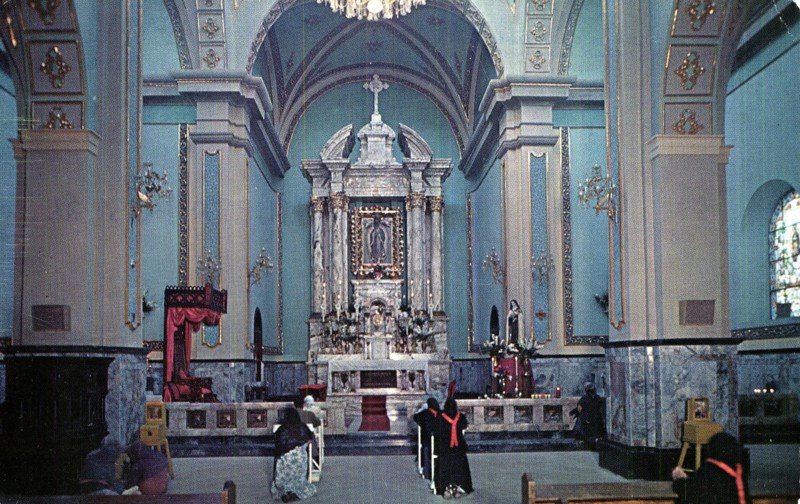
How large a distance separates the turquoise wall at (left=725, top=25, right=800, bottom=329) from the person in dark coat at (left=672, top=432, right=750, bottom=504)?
9643 millimetres

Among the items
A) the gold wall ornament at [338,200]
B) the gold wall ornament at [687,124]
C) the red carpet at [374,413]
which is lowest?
the red carpet at [374,413]

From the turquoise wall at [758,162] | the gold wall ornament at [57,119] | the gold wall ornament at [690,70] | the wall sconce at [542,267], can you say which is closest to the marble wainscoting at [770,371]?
the turquoise wall at [758,162]

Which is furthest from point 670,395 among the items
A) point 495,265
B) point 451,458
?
point 495,265

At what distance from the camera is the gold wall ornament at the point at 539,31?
18.0 m

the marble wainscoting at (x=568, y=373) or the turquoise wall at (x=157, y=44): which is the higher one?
A: the turquoise wall at (x=157, y=44)

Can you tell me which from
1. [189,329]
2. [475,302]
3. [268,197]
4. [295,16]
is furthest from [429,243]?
[189,329]

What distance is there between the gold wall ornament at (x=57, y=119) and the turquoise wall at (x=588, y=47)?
10956 mm

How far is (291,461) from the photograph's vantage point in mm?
9070

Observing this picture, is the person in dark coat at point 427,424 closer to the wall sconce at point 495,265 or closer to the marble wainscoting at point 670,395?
the marble wainscoting at point 670,395

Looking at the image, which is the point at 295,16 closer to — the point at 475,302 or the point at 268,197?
the point at 268,197

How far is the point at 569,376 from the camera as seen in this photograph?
17188 mm

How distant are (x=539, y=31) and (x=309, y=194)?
8.44m

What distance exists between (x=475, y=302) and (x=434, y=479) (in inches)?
548

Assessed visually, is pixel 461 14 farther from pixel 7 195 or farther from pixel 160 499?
pixel 160 499
